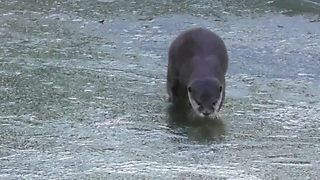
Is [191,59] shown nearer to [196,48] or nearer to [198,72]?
[196,48]

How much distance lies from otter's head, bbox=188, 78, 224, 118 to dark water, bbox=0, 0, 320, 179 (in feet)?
0.38

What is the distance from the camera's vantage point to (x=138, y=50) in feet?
23.2

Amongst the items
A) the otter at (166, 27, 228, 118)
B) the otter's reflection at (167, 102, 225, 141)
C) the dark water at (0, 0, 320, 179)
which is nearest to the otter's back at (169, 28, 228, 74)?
the otter at (166, 27, 228, 118)

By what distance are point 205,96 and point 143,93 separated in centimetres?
66

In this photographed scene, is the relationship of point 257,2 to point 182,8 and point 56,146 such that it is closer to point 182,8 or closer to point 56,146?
point 182,8

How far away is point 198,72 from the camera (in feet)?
18.6

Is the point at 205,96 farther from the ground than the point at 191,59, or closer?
closer

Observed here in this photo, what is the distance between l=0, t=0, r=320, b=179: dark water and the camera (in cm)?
451

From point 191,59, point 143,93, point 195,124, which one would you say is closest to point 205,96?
point 195,124

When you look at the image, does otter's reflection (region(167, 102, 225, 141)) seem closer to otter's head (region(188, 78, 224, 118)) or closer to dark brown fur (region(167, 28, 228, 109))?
otter's head (region(188, 78, 224, 118))

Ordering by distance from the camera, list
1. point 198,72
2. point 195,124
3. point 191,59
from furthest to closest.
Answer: point 191,59, point 198,72, point 195,124

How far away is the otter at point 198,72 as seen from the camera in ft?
17.9

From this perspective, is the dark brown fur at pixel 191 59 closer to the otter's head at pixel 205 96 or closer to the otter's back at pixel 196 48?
the otter's back at pixel 196 48

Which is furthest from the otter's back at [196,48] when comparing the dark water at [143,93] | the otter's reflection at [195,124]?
the otter's reflection at [195,124]
